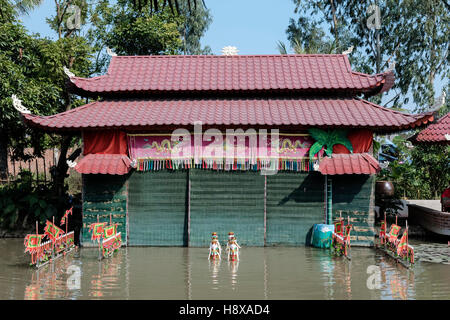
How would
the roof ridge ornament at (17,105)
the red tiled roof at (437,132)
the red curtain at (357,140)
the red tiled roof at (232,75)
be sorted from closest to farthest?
the roof ridge ornament at (17,105) → the red curtain at (357,140) → the red tiled roof at (232,75) → the red tiled roof at (437,132)

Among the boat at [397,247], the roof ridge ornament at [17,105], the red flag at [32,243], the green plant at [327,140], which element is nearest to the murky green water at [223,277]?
the boat at [397,247]

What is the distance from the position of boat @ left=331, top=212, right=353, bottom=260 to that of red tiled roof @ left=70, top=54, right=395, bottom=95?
412cm

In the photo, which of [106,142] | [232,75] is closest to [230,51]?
[232,75]

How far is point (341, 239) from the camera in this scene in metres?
11.9

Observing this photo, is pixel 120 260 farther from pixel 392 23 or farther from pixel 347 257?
pixel 392 23

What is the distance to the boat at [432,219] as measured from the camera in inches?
560

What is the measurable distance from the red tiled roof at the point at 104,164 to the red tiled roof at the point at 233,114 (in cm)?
94

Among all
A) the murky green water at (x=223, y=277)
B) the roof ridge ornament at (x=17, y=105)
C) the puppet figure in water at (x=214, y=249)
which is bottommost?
the murky green water at (x=223, y=277)

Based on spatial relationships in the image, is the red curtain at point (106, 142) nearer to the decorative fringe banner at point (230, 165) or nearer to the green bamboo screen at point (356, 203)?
the decorative fringe banner at point (230, 165)

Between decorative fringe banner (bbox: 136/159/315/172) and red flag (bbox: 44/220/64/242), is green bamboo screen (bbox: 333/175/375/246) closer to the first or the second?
decorative fringe banner (bbox: 136/159/315/172)

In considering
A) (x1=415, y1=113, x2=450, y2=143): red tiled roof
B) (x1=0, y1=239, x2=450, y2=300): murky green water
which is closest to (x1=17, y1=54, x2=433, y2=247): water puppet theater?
(x1=0, y1=239, x2=450, y2=300): murky green water

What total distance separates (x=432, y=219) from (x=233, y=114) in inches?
298

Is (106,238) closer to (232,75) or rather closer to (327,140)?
(232,75)

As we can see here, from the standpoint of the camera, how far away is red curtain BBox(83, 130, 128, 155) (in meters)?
13.4
